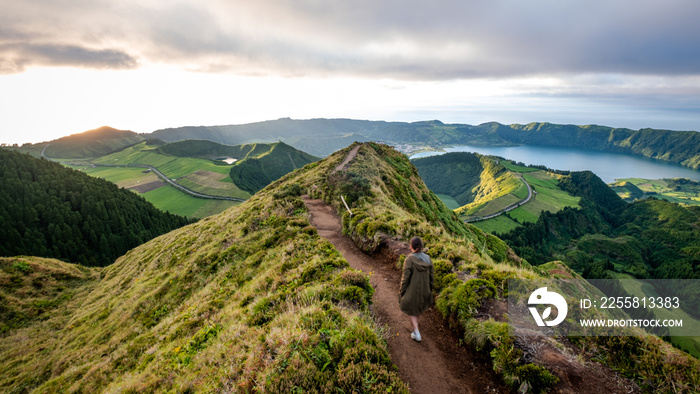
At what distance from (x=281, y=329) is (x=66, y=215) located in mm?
114730

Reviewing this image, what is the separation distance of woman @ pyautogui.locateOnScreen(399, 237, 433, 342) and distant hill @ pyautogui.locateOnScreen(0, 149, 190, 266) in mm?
104726

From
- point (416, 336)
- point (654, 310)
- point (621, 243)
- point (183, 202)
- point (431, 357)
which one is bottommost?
point (654, 310)

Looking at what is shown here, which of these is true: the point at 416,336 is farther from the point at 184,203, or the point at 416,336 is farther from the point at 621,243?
the point at 621,243

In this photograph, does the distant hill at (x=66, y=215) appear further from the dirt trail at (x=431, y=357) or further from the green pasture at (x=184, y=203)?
the dirt trail at (x=431, y=357)

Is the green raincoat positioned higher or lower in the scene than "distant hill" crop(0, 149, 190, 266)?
higher

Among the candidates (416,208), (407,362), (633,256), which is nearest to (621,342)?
(407,362)

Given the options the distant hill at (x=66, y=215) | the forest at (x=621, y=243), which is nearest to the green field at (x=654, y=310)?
the forest at (x=621, y=243)

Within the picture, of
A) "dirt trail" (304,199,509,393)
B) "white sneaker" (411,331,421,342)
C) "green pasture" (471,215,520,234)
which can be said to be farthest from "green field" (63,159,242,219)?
"white sneaker" (411,331,421,342)

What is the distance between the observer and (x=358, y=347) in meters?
6.87

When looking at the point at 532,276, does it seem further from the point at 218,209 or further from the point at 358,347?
the point at 218,209

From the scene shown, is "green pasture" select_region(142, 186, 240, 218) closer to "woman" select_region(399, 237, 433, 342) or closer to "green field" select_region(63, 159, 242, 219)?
"green field" select_region(63, 159, 242, 219)

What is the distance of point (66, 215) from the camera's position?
81.3 meters

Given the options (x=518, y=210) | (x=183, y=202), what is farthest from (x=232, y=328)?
(x=518, y=210)

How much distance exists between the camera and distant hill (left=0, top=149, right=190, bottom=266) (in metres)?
73.4
